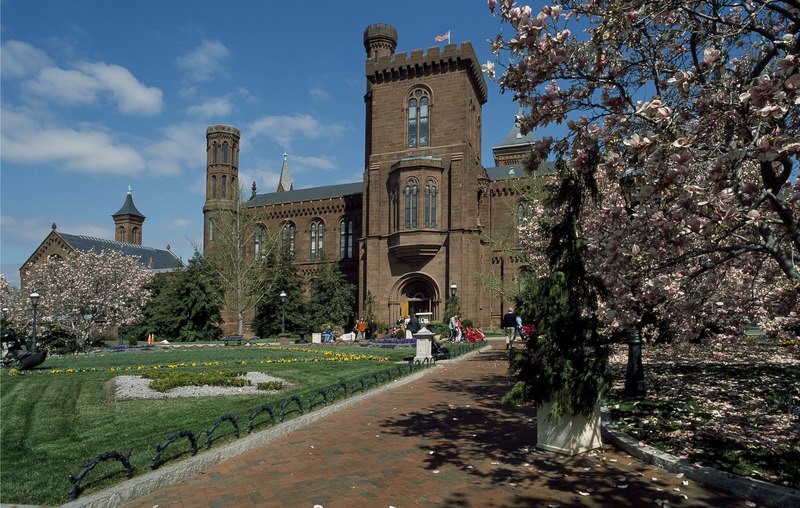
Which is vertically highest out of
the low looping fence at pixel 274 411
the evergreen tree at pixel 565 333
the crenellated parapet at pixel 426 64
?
the crenellated parapet at pixel 426 64

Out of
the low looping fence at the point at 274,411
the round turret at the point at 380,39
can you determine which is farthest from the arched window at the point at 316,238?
the low looping fence at the point at 274,411

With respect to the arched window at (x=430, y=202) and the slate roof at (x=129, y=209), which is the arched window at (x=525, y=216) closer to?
the arched window at (x=430, y=202)

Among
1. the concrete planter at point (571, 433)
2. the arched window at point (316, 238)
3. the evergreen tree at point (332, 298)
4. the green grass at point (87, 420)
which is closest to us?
the green grass at point (87, 420)

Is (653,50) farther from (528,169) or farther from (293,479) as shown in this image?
(293,479)

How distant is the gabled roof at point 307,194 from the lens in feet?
183

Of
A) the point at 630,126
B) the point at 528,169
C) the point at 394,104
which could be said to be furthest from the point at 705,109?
the point at 394,104

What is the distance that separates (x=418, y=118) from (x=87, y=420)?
35070mm

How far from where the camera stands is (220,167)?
184 feet

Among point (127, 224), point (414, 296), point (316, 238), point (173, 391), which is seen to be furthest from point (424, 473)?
point (127, 224)

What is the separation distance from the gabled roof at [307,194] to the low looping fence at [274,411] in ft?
125

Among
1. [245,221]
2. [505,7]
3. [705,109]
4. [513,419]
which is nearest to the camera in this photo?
[705,109]

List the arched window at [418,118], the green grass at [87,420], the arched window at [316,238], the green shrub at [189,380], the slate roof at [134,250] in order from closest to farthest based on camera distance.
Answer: the green grass at [87,420]
the green shrub at [189,380]
the arched window at [418,118]
the arched window at [316,238]
the slate roof at [134,250]

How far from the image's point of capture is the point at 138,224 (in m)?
90.8

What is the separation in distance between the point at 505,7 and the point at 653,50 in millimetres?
2325
